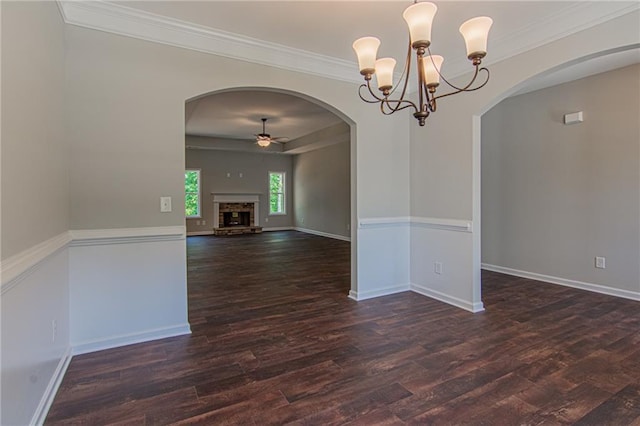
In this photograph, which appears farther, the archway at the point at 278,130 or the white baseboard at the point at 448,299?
the archway at the point at 278,130

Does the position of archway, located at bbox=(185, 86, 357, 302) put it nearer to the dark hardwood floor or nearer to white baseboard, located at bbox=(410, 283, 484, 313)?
white baseboard, located at bbox=(410, 283, 484, 313)

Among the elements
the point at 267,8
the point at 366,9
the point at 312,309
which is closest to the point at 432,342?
the point at 312,309

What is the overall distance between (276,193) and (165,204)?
29.5 feet

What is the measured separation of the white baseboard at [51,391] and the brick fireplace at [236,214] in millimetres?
8267

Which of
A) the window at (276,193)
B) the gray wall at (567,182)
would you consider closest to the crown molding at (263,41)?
the gray wall at (567,182)

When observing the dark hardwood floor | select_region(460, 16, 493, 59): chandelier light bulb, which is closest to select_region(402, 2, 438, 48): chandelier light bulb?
select_region(460, 16, 493, 59): chandelier light bulb

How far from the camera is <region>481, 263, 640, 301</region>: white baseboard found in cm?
392

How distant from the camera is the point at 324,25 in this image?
9.37 ft

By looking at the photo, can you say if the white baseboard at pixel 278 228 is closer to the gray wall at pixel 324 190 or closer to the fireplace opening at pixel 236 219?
the gray wall at pixel 324 190

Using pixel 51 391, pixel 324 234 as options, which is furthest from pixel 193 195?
pixel 51 391

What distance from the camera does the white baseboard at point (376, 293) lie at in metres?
3.93

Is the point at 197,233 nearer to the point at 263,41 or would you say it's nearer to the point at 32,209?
the point at 263,41

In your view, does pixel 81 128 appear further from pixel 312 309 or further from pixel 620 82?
pixel 620 82

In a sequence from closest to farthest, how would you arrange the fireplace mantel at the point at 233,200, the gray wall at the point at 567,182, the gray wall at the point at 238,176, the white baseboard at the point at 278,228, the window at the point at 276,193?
1. the gray wall at the point at 567,182
2. the gray wall at the point at 238,176
3. the fireplace mantel at the point at 233,200
4. the white baseboard at the point at 278,228
5. the window at the point at 276,193
